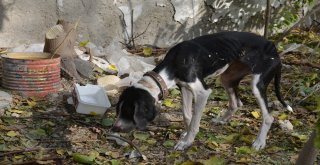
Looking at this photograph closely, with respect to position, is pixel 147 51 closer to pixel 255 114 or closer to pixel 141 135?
pixel 255 114

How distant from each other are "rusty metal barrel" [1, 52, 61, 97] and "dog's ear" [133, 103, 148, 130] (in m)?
1.66

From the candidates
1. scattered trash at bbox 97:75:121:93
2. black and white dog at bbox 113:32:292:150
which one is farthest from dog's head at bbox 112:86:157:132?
scattered trash at bbox 97:75:121:93

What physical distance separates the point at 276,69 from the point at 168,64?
977 millimetres

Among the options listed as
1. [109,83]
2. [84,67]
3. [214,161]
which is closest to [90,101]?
[109,83]

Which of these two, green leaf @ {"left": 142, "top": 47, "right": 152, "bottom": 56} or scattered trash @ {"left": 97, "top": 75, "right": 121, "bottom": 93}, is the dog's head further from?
green leaf @ {"left": 142, "top": 47, "right": 152, "bottom": 56}

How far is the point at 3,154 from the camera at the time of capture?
11.7 feet

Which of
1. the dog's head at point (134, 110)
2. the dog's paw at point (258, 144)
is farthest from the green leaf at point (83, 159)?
the dog's paw at point (258, 144)

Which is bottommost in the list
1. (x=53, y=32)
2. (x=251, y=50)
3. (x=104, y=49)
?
(x=104, y=49)

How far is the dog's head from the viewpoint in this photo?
3.80 metres

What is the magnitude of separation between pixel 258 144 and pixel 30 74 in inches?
91.8

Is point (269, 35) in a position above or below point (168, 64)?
below

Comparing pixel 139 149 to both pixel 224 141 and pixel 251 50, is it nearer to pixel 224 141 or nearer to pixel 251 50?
pixel 224 141

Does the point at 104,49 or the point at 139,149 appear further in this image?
the point at 104,49

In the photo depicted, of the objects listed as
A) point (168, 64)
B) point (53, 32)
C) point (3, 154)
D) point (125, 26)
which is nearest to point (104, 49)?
point (125, 26)
